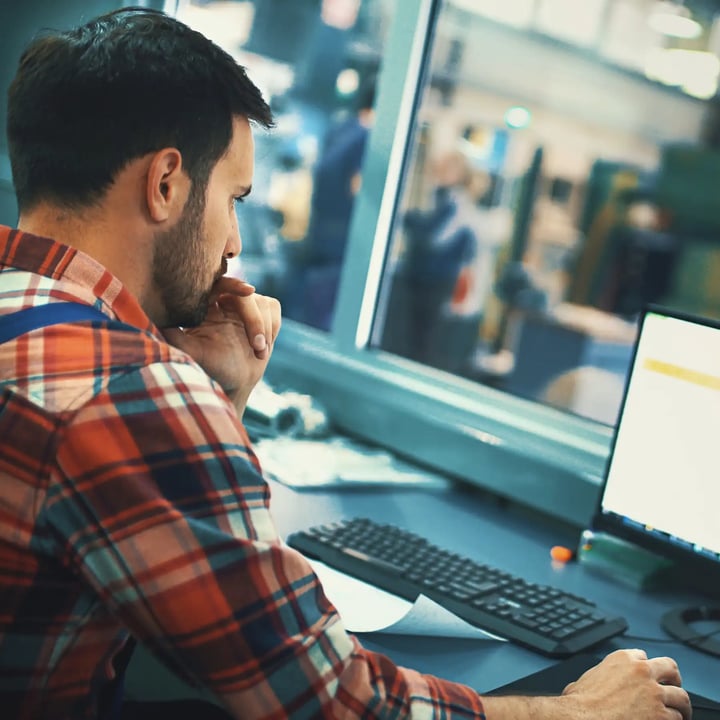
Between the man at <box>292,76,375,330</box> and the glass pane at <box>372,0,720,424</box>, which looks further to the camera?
the glass pane at <box>372,0,720,424</box>

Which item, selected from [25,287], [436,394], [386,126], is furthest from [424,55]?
[25,287]

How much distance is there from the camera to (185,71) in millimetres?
1105

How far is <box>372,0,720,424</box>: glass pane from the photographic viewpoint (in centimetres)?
422

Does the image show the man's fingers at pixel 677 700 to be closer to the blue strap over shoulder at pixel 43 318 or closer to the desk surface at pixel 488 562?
the desk surface at pixel 488 562

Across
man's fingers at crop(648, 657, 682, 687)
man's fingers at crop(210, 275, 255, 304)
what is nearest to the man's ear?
man's fingers at crop(210, 275, 255, 304)

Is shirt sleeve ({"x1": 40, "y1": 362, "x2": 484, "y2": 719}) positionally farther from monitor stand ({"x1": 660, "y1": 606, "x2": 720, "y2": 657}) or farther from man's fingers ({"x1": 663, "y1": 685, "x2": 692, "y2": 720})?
monitor stand ({"x1": 660, "y1": 606, "x2": 720, "y2": 657})

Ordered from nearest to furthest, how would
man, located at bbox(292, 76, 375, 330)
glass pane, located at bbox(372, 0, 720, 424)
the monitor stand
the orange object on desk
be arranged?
the monitor stand < the orange object on desk < man, located at bbox(292, 76, 375, 330) < glass pane, located at bbox(372, 0, 720, 424)

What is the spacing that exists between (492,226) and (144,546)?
792 centimetres

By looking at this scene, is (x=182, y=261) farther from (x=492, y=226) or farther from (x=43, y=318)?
(x=492, y=226)

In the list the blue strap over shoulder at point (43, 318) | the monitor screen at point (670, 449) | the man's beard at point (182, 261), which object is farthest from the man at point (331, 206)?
the blue strap over shoulder at point (43, 318)

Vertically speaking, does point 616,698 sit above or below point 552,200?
below

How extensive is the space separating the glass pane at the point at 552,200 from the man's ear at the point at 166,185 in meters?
1.21

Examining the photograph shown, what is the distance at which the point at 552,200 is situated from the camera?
8.87m

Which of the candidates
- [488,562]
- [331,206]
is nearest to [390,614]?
[488,562]
